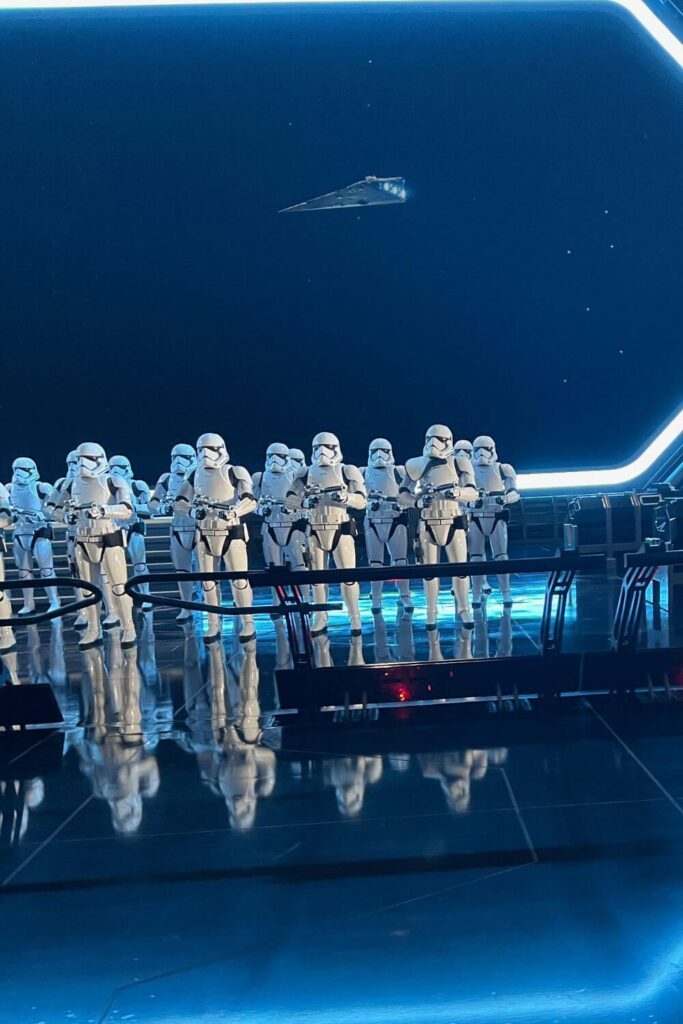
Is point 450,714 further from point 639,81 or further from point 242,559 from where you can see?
point 639,81

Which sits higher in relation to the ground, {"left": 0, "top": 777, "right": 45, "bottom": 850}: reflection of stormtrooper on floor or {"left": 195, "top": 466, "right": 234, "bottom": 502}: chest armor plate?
{"left": 195, "top": 466, "right": 234, "bottom": 502}: chest armor plate

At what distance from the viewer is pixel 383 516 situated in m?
10.3

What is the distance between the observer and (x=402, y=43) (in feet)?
52.6

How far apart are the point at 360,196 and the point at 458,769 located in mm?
13060

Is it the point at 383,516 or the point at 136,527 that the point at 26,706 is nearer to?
the point at 383,516

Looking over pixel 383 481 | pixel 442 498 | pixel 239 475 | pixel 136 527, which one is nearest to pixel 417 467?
pixel 442 498

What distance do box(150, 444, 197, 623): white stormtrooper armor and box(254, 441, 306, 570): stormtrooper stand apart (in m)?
0.79

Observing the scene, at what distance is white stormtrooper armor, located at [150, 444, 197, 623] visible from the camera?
409 inches

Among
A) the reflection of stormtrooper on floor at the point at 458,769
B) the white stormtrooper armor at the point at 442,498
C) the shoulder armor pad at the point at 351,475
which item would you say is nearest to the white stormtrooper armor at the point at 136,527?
the shoulder armor pad at the point at 351,475

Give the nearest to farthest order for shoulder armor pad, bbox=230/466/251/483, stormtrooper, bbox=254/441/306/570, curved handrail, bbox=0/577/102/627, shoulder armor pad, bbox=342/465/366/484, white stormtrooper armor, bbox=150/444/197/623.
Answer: curved handrail, bbox=0/577/102/627
shoulder armor pad, bbox=230/466/251/483
shoulder armor pad, bbox=342/465/366/484
stormtrooper, bbox=254/441/306/570
white stormtrooper armor, bbox=150/444/197/623

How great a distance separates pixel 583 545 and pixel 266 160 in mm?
8431

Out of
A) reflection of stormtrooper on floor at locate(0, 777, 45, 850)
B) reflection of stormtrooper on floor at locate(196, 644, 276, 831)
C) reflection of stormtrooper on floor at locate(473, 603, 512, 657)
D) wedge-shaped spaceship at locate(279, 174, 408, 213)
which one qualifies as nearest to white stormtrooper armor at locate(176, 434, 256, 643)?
reflection of stormtrooper on floor at locate(196, 644, 276, 831)

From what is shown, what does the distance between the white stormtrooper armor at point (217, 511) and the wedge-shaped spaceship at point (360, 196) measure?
27.2 feet

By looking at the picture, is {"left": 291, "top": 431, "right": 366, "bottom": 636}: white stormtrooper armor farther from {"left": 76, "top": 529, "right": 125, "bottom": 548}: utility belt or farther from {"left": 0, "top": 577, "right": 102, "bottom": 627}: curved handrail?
{"left": 0, "top": 577, "right": 102, "bottom": 627}: curved handrail
